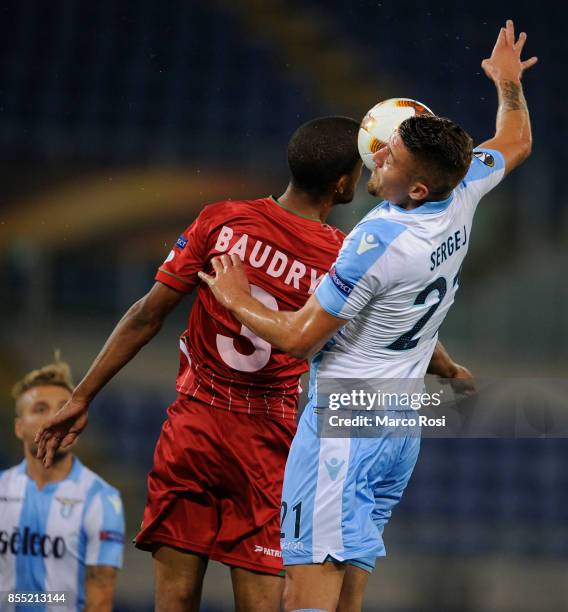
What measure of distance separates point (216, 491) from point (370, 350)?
2.51 ft

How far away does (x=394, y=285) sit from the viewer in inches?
94.0

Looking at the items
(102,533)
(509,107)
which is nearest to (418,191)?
(509,107)

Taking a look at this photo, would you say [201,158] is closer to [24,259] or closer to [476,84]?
[24,259]

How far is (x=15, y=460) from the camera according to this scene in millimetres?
5523

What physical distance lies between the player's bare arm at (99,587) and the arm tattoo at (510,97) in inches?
93.2

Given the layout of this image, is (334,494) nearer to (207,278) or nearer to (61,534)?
(207,278)

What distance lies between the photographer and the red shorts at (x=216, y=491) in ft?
9.43

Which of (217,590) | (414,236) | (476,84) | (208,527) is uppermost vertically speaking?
(476,84)

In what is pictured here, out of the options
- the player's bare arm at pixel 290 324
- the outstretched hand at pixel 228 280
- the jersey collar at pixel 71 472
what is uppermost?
the outstretched hand at pixel 228 280

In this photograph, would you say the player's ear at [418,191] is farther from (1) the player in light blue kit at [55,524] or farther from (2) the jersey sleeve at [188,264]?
(1) the player in light blue kit at [55,524]

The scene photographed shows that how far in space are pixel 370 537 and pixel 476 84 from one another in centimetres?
569

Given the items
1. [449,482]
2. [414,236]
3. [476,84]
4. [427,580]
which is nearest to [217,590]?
[427,580]

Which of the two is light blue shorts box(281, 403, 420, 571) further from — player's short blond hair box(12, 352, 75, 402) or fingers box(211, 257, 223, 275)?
player's short blond hair box(12, 352, 75, 402)

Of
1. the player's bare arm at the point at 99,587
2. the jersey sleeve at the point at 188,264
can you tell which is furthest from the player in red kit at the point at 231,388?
the player's bare arm at the point at 99,587
